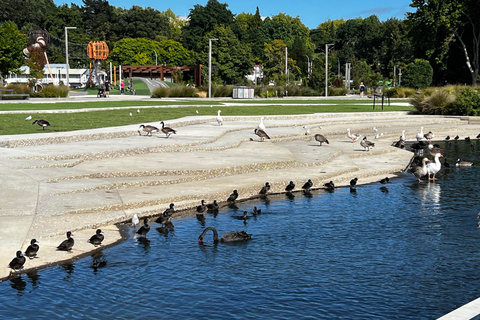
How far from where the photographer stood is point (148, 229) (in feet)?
37.5

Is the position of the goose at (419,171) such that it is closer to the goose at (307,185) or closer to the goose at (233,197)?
the goose at (307,185)

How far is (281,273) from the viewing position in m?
9.62

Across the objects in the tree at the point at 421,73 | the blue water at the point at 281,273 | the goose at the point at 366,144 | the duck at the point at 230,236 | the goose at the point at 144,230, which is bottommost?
the blue water at the point at 281,273

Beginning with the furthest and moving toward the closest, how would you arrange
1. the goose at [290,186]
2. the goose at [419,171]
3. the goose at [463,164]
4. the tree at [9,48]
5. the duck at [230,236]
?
the tree at [9,48] → the goose at [463,164] → the goose at [419,171] → the goose at [290,186] → the duck at [230,236]

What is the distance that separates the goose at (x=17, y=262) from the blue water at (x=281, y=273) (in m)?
0.19

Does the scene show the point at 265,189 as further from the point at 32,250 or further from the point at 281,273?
the point at 32,250

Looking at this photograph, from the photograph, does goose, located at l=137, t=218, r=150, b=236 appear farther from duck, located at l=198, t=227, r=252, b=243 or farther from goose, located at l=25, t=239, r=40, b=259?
goose, located at l=25, t=239, r=40, b=259

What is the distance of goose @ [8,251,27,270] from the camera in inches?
356

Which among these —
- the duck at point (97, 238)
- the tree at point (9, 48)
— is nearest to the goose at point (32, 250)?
the duck at point (97, 238)

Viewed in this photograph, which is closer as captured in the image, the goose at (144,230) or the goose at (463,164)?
the goose at (144,230)

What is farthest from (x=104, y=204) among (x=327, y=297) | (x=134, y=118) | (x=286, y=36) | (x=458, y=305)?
(x=286, y=36)

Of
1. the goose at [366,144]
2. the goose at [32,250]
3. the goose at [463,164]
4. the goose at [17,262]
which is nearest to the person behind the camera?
the goose at [17,262]

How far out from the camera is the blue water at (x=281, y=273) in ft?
26.9

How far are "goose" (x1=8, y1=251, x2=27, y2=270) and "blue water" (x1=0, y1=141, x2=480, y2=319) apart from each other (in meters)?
0.19
